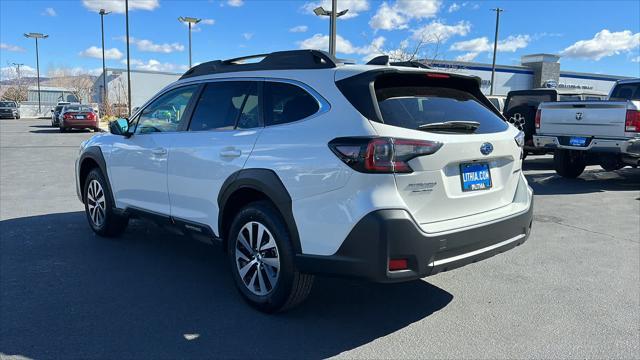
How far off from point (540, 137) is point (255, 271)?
27.0ft

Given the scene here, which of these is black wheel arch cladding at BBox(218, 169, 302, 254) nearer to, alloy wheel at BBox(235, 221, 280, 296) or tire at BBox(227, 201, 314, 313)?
tire at BBox(227, 201, 314, 313)

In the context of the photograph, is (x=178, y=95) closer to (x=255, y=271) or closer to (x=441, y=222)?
(x=255, y=271)

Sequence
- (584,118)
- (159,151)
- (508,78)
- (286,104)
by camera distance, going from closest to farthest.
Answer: (286,104)
(159,151)
(584,118)
(508,78)

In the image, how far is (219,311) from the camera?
3783 mm

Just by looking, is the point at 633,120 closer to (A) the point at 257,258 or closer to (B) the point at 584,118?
(B) the point at 584,118

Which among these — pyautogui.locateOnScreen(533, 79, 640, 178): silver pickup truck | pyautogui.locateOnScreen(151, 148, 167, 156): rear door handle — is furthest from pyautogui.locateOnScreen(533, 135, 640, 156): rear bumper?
pyautogui.locateOnScreen(151, 148, 167, 156): rear door handle

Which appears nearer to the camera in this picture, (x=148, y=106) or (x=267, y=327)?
(x=267, y=327)

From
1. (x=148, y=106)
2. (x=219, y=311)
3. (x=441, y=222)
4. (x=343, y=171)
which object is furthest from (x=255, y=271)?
(x=148, y=106)

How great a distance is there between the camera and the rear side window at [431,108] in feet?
10.7

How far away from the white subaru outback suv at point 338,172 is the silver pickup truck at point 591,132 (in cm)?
589

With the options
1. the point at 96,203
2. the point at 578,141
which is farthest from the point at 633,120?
the point at 96,203

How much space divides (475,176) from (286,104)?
142 cm

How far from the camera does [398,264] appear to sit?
307 cm

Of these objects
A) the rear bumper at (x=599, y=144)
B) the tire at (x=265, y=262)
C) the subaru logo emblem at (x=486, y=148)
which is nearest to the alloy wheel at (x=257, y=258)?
the tire at (x=265, y=262)
